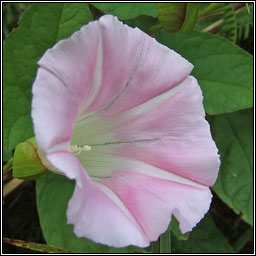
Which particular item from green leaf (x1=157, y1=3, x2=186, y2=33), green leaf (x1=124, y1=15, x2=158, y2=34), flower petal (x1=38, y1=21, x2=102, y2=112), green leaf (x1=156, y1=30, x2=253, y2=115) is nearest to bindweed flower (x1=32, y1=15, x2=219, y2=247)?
flower petal (x1=38, y1=21, x2=102, y2=112)

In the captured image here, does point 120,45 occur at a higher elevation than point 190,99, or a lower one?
higher

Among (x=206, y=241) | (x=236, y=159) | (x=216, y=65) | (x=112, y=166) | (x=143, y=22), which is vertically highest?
(x=143, y=22)

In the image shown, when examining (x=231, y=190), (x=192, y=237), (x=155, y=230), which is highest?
(x=155, y=230)

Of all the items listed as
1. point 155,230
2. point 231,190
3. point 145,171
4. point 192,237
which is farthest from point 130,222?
point 192,237

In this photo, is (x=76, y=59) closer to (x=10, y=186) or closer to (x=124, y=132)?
(x=124, y=132)

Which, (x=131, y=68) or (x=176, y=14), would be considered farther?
(x=176, y=14)

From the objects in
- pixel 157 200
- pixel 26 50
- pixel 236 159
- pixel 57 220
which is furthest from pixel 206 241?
pixel 26 50

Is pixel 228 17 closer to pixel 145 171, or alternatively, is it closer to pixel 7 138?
pixel 145 171
